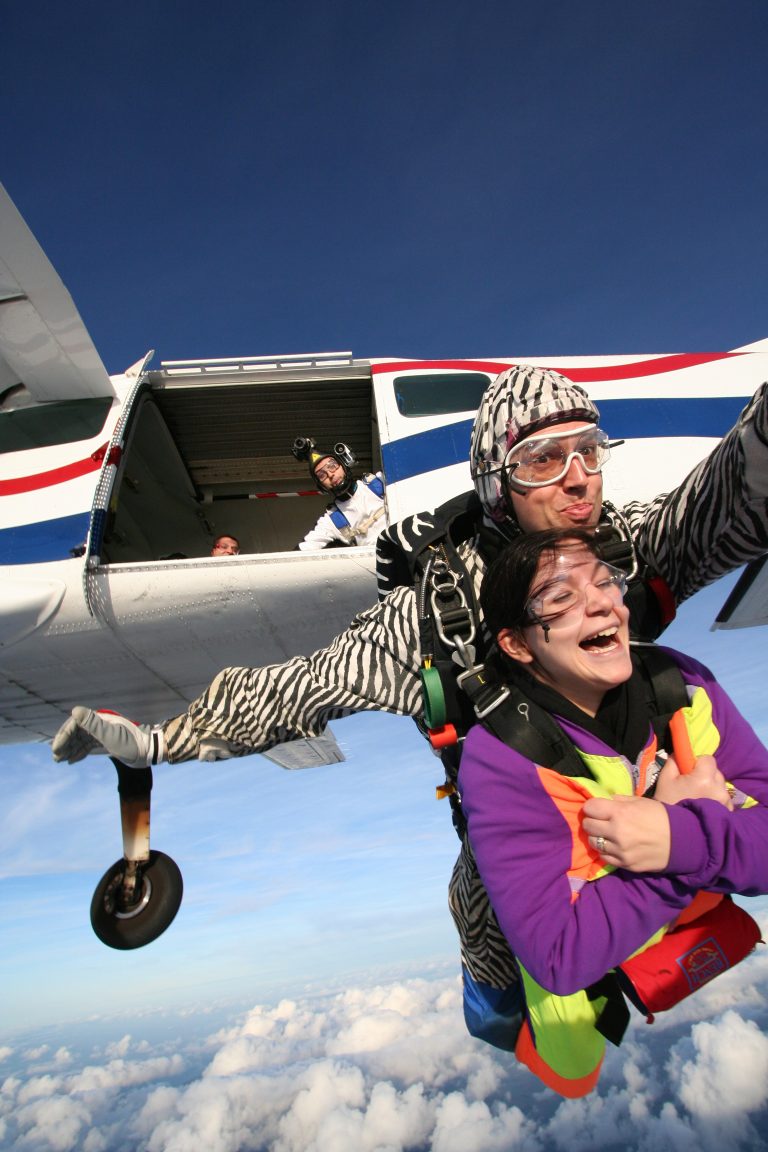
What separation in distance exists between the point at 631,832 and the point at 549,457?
123 centimetres

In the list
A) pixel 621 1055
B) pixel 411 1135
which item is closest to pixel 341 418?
pixel 411 1135

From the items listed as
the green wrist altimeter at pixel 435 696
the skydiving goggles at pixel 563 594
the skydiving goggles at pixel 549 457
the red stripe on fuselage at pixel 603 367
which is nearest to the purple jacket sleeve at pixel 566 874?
the green wrist altimeter at pixel 435 696

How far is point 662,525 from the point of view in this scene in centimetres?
214

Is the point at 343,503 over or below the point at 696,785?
below

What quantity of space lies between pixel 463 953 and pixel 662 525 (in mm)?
2084

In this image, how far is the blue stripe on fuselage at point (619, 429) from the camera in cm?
571

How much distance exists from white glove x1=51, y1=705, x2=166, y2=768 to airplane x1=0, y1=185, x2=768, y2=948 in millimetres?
2026

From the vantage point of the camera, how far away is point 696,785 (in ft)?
5.00

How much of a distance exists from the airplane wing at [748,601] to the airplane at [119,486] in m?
0.01

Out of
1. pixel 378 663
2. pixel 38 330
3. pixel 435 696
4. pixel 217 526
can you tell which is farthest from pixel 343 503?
pixel 217 526

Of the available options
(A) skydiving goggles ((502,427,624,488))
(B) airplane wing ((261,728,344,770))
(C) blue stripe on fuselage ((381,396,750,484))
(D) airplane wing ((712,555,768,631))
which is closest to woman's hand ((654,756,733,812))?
(A) skydiving goggles ((502,427,624,488))

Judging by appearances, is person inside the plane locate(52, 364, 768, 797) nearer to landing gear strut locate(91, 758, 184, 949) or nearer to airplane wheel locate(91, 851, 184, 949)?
landing gear strut locate(91, 758, 184, 949)

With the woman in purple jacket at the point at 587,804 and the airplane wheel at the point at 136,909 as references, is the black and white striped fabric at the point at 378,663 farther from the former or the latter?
the airplane wheel at the point at 136,909

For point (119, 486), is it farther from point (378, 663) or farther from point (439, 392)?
point (378, 663)
